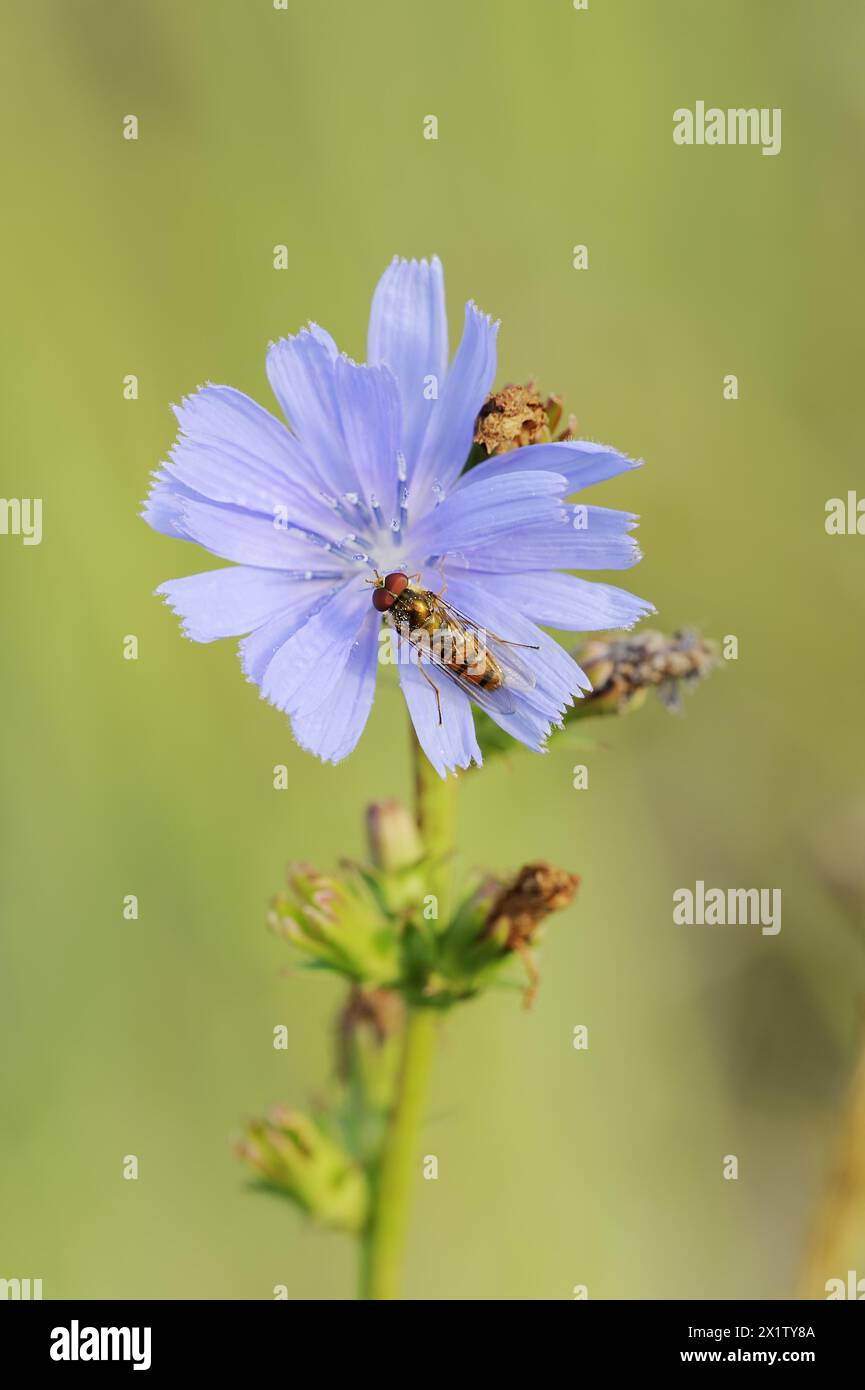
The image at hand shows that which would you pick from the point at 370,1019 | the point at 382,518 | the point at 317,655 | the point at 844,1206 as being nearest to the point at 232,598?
the point at 317,655

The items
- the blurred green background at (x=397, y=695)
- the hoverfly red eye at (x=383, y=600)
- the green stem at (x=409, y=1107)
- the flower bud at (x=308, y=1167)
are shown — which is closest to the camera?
the hoverfly red eye at (x=383, y=600)

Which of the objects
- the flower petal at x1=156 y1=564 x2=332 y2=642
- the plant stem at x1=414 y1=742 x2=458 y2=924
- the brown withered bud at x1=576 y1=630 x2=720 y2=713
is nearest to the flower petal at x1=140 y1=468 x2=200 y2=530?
the flower petal at x1=156 y1=564 x2=332 y2=642

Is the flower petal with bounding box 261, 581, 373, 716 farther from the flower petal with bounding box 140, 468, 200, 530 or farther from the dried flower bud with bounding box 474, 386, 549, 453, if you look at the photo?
the dried flower bud with bounding box 474, 386, 549, 453

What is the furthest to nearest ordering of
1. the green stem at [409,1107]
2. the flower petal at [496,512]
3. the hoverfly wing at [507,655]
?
the green stem at [409,1107] < the hoverfly wing at [507,655] < the flower petal at [496,512]

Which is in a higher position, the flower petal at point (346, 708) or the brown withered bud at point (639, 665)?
the brown withered bud at point (639, 665)

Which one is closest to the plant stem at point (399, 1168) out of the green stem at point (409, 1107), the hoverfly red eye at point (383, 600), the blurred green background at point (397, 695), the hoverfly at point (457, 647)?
the green stem at point (409, 1107)

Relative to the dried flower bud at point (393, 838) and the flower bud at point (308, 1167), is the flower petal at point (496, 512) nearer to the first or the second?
the dried flower bud at point (393, 838)
